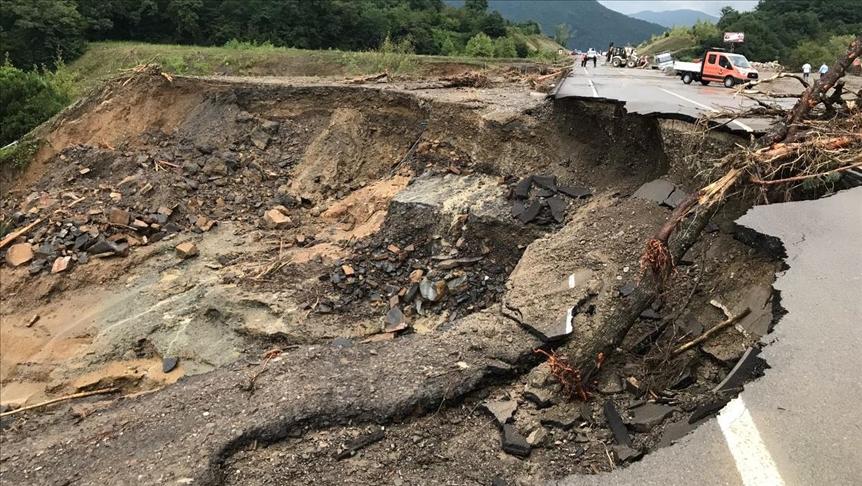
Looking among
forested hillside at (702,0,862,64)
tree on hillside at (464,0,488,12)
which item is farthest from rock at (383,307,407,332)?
→ tree on hillside at (464,0,488,12)

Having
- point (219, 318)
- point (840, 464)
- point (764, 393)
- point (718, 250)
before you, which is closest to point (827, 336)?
point (764, 393)

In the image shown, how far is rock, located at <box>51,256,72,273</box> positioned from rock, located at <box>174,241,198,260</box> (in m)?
2.02

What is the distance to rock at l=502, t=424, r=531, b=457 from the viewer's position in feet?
13.3

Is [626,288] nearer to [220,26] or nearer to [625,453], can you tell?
[625,453]

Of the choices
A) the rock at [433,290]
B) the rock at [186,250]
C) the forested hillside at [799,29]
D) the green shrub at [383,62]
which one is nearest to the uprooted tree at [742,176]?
the rock at [433,290]

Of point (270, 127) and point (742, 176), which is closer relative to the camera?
point (742, 176)

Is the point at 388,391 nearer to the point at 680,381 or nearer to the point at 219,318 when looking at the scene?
the point at 680,381

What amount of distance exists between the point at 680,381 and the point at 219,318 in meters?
6.90

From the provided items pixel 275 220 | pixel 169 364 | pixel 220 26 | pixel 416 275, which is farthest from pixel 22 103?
pixel 220 26

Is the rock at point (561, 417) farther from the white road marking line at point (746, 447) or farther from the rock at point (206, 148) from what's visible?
the rock at point (206, 148)

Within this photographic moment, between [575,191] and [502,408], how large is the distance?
515 cm

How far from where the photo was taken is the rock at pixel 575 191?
8836 millimetres

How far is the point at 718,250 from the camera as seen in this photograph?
5789 mm

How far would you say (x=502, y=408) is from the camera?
4.62m
